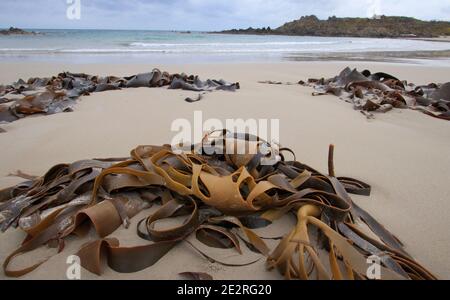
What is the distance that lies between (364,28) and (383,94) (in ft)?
156

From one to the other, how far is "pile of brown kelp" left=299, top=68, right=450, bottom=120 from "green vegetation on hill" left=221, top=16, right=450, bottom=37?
3978 centimetres

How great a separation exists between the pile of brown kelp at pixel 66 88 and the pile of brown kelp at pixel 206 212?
1879mm

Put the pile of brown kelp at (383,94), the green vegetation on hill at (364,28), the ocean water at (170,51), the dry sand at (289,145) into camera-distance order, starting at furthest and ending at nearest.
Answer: the green vegetation on hill at (364,28), the ocean water at (170,51), the pile of brown kelp at (383,94), the dry sand at (289,145)

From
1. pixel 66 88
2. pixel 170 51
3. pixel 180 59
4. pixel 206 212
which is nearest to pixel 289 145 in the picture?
pixel 206 212

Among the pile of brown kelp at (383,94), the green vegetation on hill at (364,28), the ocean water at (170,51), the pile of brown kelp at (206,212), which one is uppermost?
the green vegetation on hill at (364,28)

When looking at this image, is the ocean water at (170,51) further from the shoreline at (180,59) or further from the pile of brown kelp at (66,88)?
the pile of brown kelp at (66,88)

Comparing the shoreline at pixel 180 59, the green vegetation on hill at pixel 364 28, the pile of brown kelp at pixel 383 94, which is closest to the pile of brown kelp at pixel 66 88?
the pile of brown kelp at pixel 383 94

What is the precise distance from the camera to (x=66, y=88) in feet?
14.5

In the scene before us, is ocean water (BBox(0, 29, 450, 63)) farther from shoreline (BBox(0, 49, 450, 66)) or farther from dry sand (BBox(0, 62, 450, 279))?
dry sand (BBox(0, 62, 450, 279))

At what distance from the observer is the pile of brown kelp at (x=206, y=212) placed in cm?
109

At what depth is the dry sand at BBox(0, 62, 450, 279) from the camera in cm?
120

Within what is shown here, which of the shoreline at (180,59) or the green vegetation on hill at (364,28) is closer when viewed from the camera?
the shoreline at (180,59)

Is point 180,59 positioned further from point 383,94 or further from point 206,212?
point 206,212

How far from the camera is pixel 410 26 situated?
46156 mm
